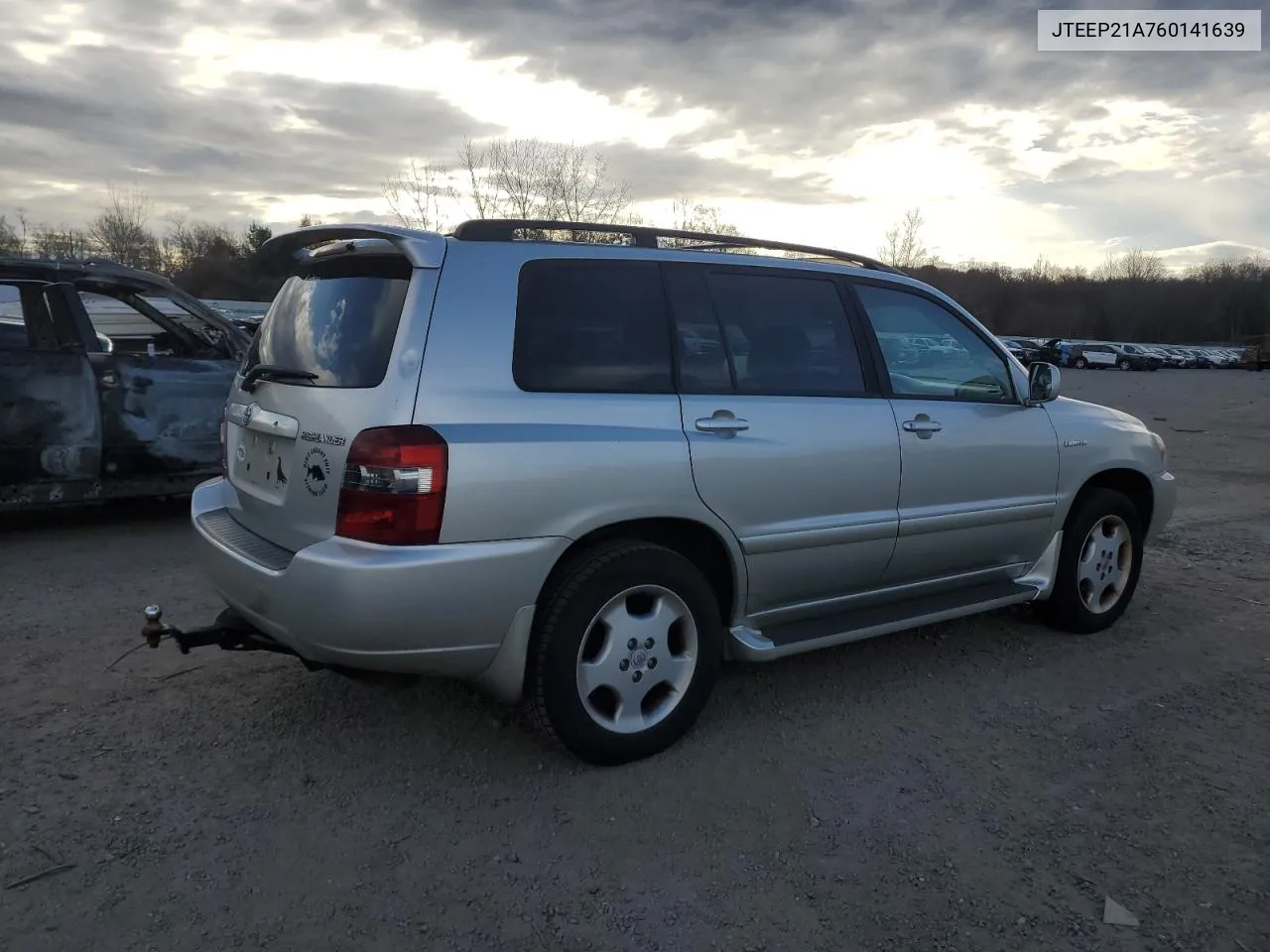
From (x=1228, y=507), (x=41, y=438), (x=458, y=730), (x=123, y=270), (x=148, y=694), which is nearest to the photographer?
(x=458, y=730)

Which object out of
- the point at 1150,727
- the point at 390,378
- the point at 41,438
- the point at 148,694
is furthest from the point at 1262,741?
the point at 41,438

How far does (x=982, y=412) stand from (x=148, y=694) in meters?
3.72

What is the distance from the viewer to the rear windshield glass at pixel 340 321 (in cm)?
297

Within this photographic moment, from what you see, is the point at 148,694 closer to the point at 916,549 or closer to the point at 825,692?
the point at 825,692

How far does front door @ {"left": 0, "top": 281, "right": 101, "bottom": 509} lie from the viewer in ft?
19.8

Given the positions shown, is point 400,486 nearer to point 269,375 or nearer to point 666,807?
point 269,375

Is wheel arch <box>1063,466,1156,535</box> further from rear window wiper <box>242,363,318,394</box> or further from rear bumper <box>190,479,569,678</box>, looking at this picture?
rear window wiper <box>242,363,318,394</box>

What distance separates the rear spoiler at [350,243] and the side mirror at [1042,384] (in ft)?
9.43

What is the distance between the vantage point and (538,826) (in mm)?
2906

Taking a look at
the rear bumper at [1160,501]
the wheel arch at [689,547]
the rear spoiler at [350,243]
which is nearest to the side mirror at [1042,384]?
the rear bumper at [1160,501]

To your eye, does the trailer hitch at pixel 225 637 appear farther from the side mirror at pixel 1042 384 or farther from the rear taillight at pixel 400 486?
the side mirror at pixel 1042 384

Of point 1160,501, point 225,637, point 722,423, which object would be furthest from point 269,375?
point 1160,501

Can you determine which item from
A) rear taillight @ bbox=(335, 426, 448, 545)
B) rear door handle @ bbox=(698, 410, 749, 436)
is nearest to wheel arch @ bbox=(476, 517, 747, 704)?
rear door handle @ bbox=(698, 410, 749, 436)

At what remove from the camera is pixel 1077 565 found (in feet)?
15.3
